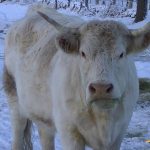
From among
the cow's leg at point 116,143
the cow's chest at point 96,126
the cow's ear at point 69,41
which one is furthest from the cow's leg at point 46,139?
the cow's ear at point 69,41

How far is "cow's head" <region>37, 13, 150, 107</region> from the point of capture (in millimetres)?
4301

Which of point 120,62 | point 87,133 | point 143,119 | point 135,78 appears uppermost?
point 120,62

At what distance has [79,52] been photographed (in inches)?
184

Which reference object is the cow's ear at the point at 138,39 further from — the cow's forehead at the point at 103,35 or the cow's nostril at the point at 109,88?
the cow's nostril at the point at 109,88

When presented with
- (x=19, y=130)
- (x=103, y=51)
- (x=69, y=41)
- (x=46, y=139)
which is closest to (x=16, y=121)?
(x=19, y=130)

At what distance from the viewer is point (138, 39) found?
475 cm

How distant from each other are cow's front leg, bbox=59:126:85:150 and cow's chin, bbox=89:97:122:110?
1.59ft

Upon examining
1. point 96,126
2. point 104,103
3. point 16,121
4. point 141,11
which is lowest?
point 141,11

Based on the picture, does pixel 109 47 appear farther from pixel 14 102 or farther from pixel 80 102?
pixel 14 102

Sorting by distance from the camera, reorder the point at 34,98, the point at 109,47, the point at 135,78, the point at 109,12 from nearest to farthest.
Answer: the point at 109,47 → the point at 135,78 → the point at 34,98 → the point at 109,12

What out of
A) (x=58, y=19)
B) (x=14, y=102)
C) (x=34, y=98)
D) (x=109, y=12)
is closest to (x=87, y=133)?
(x=34, y=98)

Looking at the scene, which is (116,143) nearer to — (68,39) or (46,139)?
(68,39)

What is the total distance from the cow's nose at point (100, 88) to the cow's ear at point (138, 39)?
597 millimetres

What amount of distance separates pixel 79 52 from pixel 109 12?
2809cm
